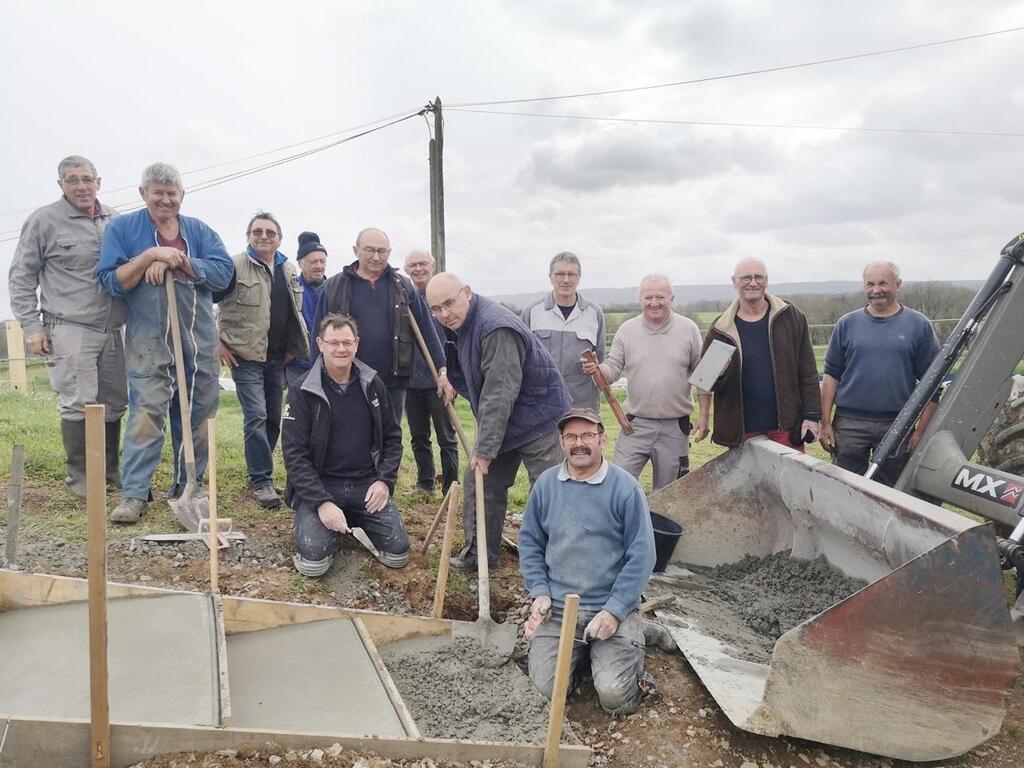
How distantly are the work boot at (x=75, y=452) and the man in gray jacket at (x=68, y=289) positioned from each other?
0.36ft

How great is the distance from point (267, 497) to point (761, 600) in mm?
3414

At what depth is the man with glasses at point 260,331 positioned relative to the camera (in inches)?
212

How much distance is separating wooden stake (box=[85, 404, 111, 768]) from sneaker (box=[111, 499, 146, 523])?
105 inches

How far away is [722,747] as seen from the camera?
301cm

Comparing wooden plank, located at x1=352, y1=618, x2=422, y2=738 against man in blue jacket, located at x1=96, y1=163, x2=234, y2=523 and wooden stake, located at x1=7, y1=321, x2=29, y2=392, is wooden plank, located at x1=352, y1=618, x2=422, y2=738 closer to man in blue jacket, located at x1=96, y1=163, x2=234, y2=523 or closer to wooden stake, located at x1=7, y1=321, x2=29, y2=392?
man in blue jacket, located at x1=96, y1=163, x2=234, y2=523

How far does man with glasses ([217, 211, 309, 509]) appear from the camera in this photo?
538cm

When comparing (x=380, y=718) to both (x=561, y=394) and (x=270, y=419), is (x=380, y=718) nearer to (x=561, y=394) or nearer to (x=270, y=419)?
(x=561, y=394)

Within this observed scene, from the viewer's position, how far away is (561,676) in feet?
7.86

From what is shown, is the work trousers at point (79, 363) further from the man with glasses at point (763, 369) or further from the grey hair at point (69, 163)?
the man with glasses at point (763, 369)

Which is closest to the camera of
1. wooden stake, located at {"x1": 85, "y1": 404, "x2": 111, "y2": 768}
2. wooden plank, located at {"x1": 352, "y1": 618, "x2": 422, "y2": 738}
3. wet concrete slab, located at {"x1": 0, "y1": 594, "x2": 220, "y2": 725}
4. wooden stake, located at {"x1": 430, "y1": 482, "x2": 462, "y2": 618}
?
wooden stake, located at {"x1": 85, "y1": 404, "x2": 111, "y2": 768}

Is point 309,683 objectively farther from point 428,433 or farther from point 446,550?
point 428,433

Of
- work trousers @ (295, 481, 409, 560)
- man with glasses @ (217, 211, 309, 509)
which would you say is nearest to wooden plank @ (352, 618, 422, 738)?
work trousers @ (295, 481, 409, 560)

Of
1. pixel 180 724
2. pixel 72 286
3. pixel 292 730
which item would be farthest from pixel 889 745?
pixel 72 286

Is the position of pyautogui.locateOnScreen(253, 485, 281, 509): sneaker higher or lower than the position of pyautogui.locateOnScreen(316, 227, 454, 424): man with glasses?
lower
